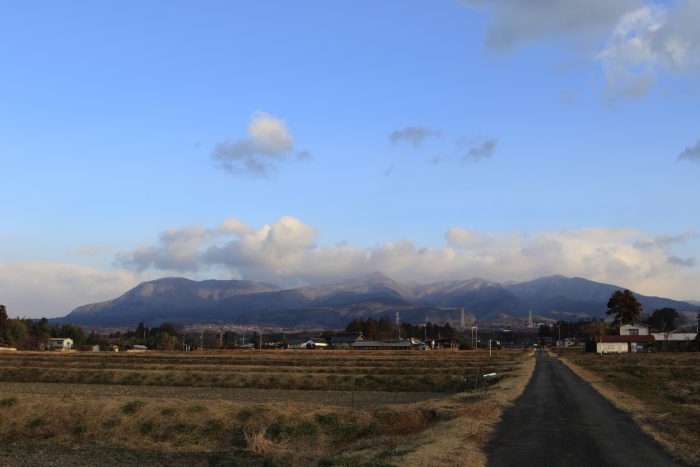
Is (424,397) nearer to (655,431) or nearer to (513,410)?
(513,410)

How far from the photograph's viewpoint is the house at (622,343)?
138 m

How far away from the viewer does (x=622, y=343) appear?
14100 cm

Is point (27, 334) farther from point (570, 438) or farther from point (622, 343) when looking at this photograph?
point (570, 438)

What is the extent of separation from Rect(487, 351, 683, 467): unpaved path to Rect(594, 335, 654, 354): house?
111205 millimetres

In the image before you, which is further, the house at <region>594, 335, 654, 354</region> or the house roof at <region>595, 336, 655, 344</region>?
the house roof at <region>595, 336, 655, 344</region>

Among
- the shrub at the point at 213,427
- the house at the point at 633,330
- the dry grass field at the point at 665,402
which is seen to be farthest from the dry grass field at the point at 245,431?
the house at the point at 633,330

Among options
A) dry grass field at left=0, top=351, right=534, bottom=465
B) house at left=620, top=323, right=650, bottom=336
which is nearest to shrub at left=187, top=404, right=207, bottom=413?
dry grass field at left=0, top=351, right=534, bottom=465

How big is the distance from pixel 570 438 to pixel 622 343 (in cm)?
13117

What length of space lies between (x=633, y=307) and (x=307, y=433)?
16040 cm

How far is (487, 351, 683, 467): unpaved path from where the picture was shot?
18.4 metres

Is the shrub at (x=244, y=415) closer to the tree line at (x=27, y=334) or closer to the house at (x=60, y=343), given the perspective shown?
the tree line at (x=27, y=334)

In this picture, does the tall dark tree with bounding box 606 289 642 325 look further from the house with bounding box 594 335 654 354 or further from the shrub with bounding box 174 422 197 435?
the shrub with bounding box 174 422 197 435

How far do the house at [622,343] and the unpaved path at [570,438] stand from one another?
111 metres

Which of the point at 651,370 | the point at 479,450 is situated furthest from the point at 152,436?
the point at 651,370
